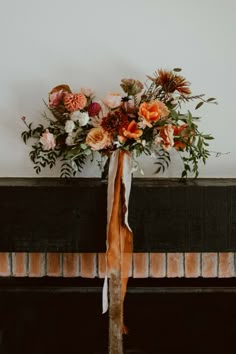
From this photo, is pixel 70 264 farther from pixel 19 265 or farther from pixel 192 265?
pixel 192 265

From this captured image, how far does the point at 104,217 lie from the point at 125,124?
45 cm

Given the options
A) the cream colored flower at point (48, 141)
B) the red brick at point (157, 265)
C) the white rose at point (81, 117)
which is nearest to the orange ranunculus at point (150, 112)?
the white rose at point (81, 117)

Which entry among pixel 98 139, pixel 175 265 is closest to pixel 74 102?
pixel 98 139

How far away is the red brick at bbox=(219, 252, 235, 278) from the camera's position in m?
2.52

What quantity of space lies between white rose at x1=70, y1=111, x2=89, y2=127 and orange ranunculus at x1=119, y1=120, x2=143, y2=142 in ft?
0.59

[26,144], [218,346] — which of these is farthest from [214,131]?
[218,346]

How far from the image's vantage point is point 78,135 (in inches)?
90.0

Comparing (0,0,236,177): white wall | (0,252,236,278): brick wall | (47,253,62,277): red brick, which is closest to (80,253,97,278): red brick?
(0,252,236,278): brick wall

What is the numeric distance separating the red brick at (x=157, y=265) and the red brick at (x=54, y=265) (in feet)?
1.52

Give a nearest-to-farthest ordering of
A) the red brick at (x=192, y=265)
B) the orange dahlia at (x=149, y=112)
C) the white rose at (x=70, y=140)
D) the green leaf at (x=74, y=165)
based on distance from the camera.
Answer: the orange dahlia at (x=149, y=112) → the white rose at (x=70, y=140) → the green leaf at (x=74, y=165) → the red brick at (x=192, y=265)

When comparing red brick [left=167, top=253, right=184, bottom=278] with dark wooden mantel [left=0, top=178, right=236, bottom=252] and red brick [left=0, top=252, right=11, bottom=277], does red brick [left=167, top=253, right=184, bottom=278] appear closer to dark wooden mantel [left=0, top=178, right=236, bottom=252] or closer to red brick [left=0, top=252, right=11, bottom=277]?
dark wooden mantel [left=0, top=178, right=236, bottom=252]

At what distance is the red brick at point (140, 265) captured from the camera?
8.29ft

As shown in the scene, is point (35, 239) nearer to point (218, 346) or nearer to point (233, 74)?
point (218, 346)

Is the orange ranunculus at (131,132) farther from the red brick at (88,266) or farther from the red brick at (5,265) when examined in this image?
the red brick at (5,265)
